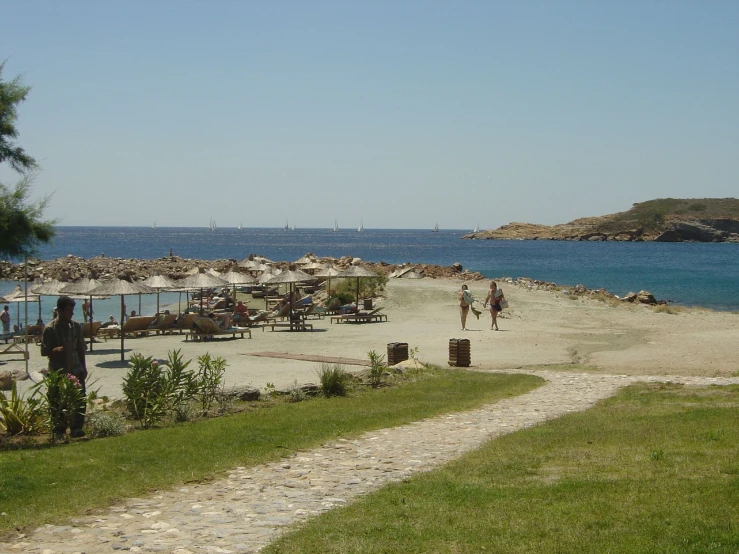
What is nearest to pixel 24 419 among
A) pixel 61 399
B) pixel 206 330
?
pixel 61 399

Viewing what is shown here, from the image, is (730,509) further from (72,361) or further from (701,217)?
(701,217)

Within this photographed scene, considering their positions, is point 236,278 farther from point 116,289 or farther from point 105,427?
point 105,427

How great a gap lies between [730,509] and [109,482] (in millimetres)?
5263

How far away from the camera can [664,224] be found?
15275 cm

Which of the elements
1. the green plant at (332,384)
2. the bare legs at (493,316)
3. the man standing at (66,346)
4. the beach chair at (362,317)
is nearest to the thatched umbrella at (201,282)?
the beach chair at (362,317)

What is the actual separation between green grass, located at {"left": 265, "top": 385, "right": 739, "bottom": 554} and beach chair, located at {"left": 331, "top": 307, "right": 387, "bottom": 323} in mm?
18039

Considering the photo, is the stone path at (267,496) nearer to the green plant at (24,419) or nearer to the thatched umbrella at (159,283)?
the green plant at (24,419)

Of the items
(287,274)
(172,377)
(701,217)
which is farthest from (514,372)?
(701,217)

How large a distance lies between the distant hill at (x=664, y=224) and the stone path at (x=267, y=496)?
149842mm

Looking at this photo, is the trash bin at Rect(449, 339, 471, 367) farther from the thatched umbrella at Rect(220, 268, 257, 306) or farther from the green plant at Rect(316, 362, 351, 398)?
the thatched umbrella at Rect(220, 268, 257, 306)

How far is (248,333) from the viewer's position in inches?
947

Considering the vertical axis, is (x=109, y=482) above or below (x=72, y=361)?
below

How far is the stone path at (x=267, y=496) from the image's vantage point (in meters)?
5.57

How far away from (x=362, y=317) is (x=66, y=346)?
17.9m
